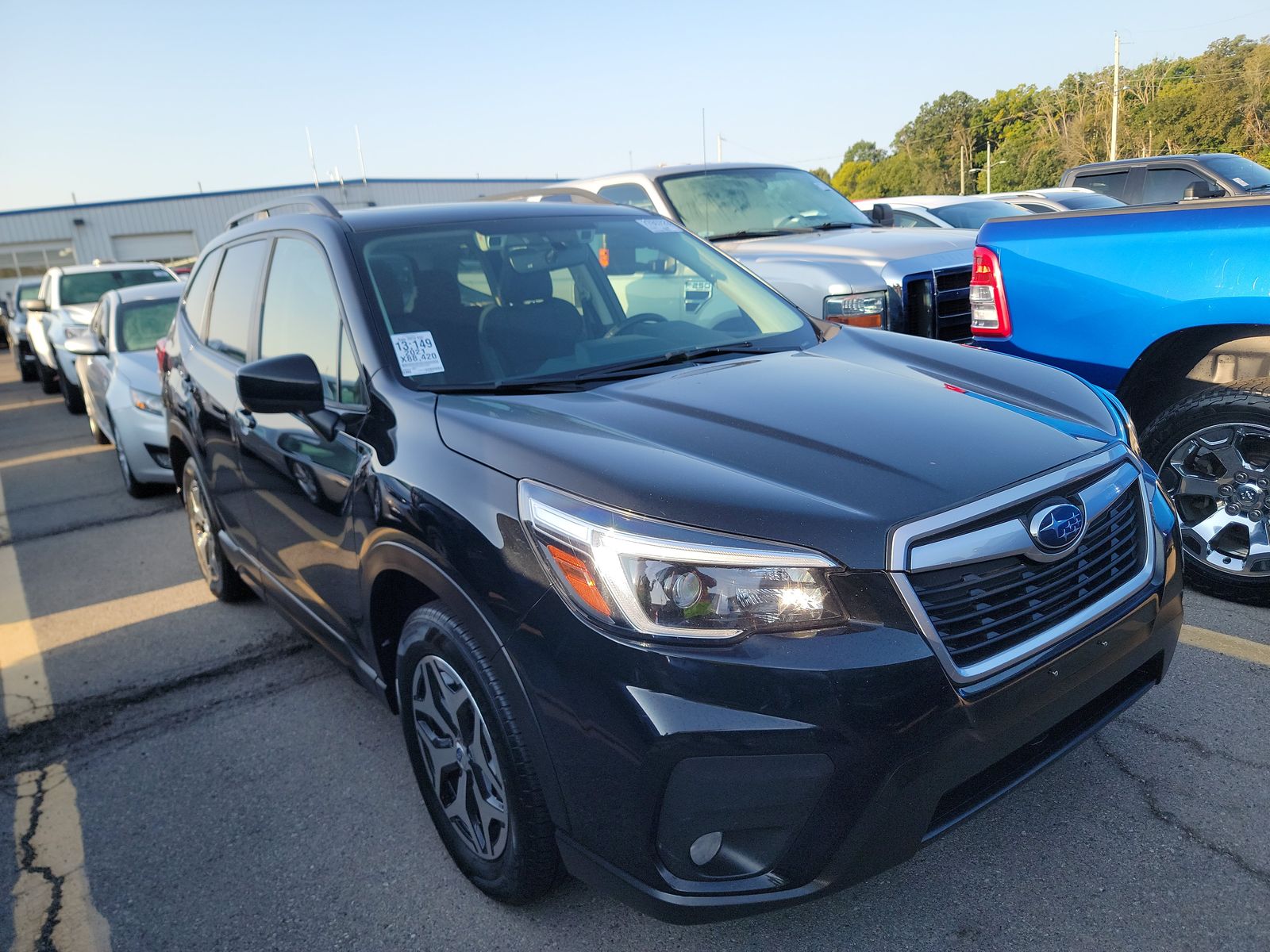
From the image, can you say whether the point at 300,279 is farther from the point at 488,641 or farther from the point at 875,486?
the point at 875,486

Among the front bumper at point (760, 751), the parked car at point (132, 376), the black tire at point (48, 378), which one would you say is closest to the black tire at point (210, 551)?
the parked car at point (132, 376)

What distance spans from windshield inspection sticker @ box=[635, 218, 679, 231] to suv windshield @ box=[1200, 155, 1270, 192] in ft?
28.3

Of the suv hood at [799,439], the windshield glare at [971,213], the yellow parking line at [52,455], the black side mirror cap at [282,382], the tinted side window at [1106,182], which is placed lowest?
the yellow parking line at [52,455]

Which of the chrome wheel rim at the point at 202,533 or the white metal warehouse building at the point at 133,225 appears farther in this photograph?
the white metal warehouse building at the point at 133,225

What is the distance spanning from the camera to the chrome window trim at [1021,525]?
182 centimetres

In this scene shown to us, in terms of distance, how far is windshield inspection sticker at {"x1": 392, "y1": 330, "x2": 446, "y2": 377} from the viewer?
266 cm

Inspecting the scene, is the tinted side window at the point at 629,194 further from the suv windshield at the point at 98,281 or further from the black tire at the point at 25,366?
the black tire at the point at 25,366

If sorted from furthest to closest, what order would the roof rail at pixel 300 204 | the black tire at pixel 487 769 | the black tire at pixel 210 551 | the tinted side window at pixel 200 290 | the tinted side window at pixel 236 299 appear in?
the black tire at pixel 210 551
the tinted side window at pixel 200 290
the tinted side window at pixel 236 299
the roof rail at pixel 300 204
the black tire at pixel 487 769

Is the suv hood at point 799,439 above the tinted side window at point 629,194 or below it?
below

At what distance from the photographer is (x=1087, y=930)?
7.02ft

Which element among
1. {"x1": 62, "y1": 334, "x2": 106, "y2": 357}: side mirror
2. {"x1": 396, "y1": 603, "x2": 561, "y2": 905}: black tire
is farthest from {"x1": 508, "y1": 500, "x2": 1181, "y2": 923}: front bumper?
{"x1": 62, "y1": 334, "x2": 106, "y2": 357}: side mirror

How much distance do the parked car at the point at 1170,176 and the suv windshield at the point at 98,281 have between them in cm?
1239

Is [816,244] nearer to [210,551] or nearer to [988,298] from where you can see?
[988,298]

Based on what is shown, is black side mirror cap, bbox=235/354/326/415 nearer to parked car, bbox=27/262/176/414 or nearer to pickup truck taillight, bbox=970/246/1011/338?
pickup truck taillight, bbox=970/246/1011/338
